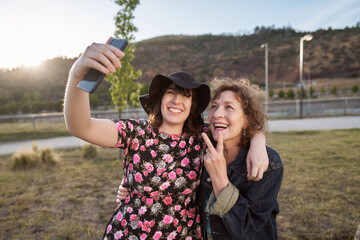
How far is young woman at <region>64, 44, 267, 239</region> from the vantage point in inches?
65.9

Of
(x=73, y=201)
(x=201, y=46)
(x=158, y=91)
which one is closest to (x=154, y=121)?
(x=158, y=91)

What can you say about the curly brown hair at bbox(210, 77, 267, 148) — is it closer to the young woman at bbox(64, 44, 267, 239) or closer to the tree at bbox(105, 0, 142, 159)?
the young woman at bbox(64, 44, 267, 239)

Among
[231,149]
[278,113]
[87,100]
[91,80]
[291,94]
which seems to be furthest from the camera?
[291,94]

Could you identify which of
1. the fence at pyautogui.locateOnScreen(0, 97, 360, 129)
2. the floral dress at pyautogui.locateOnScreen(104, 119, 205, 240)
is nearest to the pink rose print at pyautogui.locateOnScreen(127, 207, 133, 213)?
the floral dress at pyautogui.locateOnScreen(104, 119, 205, 240)

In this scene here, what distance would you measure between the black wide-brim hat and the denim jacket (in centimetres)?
57

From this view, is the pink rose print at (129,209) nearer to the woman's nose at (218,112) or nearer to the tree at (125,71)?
the woman's nose at (218,112)

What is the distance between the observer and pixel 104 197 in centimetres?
487

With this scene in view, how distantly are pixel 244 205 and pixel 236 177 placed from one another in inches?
11.2

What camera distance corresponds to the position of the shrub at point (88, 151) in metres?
8.06

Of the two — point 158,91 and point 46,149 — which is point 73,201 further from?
point 158,91

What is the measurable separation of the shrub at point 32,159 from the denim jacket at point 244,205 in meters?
6.84

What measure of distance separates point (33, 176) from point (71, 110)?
6070 mm

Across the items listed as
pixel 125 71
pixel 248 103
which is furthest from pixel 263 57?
pixel 248 103

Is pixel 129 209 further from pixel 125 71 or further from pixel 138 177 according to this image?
pixel 125 71
